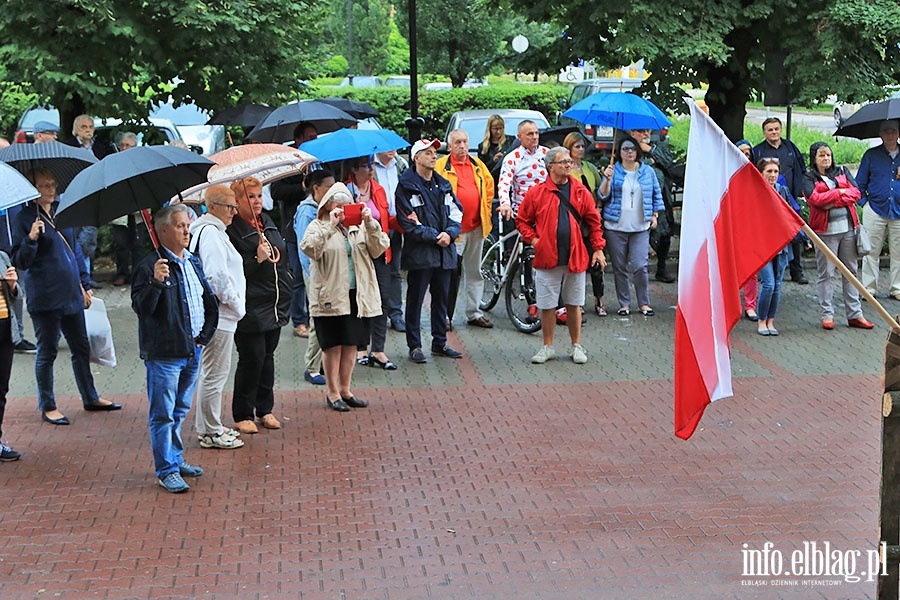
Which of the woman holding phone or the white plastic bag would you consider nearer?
the woman holding phone

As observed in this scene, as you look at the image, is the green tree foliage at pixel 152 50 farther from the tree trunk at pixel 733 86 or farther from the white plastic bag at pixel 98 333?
the tree trunk at pixel 733 86

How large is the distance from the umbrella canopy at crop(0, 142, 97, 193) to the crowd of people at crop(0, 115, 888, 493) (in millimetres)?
403

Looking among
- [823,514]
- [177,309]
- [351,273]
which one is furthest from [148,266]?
[823,514]

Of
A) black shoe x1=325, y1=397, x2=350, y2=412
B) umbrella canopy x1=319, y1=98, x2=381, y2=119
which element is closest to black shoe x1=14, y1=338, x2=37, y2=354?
black shoe x1=325, y1=397, x2=350, y2=412

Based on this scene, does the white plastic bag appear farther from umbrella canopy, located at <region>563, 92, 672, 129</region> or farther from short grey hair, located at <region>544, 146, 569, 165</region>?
umbrella canopy, located at <region>563, 92, 672, 129</region>

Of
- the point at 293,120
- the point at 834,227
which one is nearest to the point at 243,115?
the point at 293,120

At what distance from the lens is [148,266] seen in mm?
7090

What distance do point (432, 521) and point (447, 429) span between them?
1864 mm

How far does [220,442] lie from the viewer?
26.8ft

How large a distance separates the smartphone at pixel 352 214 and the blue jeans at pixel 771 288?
14.6ft

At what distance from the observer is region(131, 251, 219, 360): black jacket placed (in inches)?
278

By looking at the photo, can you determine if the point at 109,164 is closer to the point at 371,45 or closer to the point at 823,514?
the point at 823,514

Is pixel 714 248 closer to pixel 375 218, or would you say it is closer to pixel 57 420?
pixel 375 218

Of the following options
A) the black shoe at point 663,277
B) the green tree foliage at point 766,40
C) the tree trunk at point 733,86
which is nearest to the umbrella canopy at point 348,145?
the green tree foliage at point 766,40
